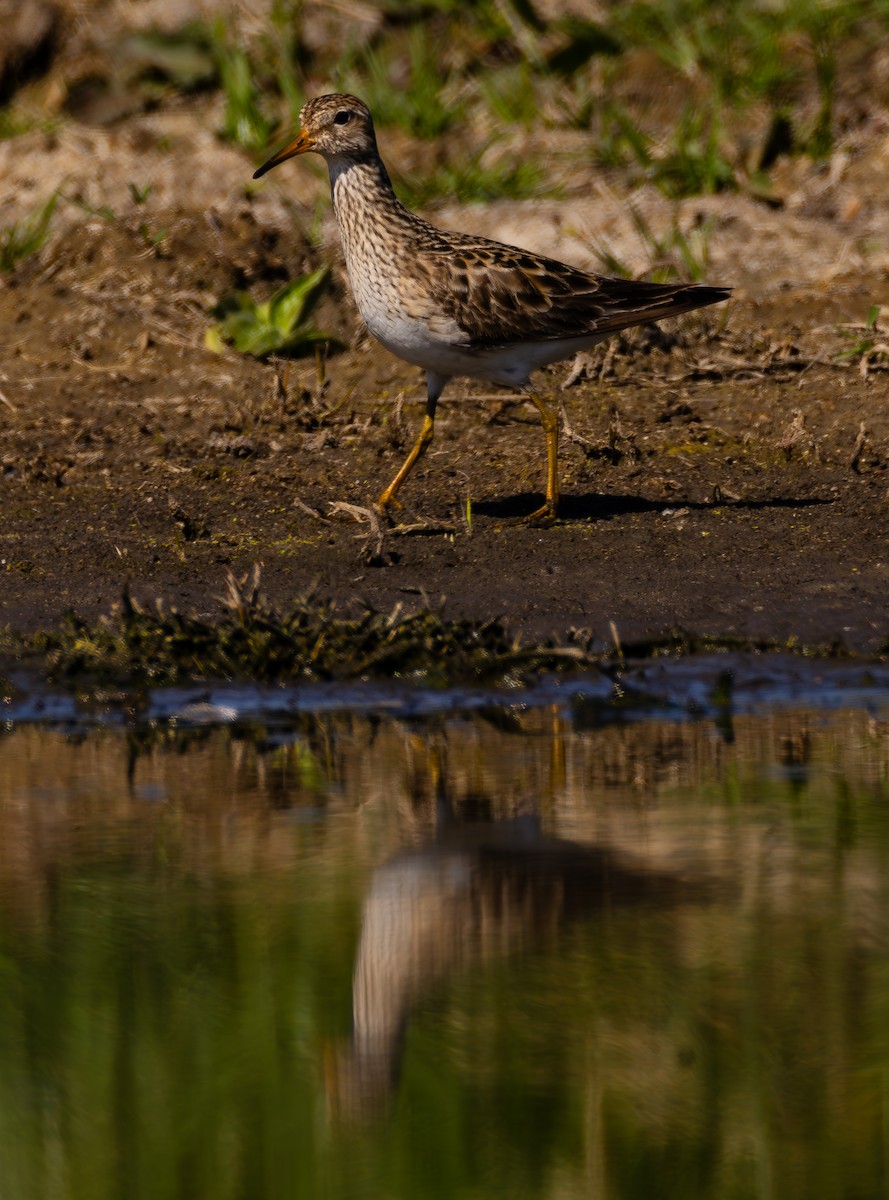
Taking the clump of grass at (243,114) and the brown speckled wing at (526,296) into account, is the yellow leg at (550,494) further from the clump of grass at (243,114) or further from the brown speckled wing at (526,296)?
the clump of grass at (243,114)

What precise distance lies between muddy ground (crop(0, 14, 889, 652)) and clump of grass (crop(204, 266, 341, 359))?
0.12 m

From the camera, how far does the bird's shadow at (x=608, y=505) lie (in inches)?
328

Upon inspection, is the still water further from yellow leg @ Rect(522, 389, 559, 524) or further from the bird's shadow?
the bird's shadow

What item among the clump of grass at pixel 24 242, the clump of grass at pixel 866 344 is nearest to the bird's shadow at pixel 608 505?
the clump of grass at pixel 866 344

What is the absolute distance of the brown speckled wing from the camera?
25.8ft

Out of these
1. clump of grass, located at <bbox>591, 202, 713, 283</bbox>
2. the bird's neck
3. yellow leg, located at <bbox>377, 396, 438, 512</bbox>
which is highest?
clump of grass, located at <bbox>591, 202, 713, 283</bbox>

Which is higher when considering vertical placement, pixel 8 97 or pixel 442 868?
pixel 8 97

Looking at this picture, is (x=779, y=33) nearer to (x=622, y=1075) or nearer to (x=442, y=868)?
(x=442, y=868)

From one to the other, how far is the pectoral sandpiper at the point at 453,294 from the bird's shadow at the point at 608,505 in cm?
21

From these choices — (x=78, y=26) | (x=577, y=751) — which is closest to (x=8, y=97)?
(x=78, y=26)

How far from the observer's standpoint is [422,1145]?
11.6 ft

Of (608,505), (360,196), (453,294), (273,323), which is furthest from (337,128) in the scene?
(273,323)

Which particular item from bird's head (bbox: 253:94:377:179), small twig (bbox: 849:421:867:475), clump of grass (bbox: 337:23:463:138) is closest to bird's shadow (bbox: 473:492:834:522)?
small twig (bbox: 849:421:867:475)

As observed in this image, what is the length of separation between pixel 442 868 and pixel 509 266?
3975 millimetres
